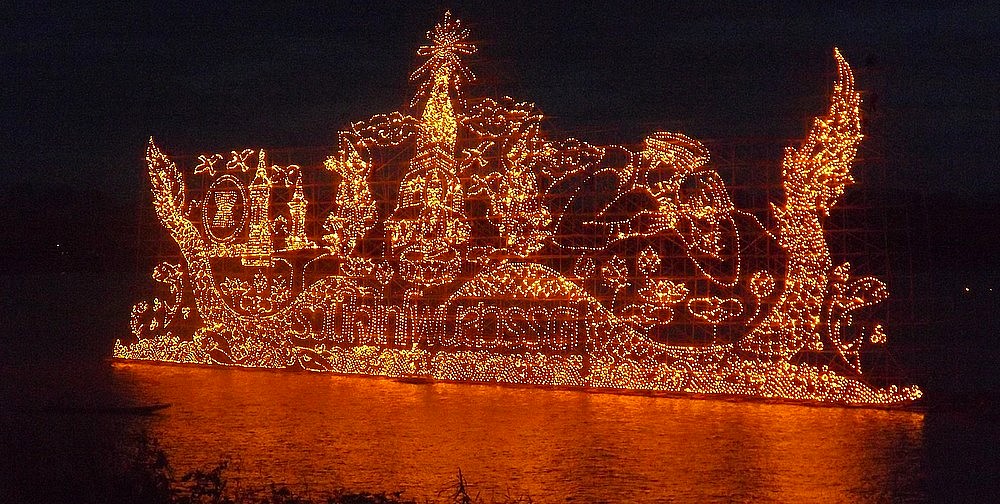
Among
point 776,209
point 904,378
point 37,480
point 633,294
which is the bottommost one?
point 37,480

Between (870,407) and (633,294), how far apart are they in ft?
8.94

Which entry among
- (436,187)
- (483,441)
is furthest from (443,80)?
(483,441)

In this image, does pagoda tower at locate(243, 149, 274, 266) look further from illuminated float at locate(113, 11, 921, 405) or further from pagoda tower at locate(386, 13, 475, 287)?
pagoda tower at locate(386, 13, 475, 287)

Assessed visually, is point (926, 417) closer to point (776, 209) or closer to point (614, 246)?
point (776, 209)

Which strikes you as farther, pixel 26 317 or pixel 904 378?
pixel 26 317

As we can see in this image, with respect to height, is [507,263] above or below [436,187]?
below

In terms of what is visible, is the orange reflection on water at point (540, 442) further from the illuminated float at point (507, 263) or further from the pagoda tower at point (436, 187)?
the pagoda tower at point (436, 187)

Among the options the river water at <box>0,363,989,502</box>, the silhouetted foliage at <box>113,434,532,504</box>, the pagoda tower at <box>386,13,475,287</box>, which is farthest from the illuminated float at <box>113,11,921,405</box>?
the silhouetted foliage at <box>113,434,532,504</box>

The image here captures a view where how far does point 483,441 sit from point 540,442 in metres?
0.49

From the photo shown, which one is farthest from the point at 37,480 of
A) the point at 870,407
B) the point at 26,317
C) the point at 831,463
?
the point at 26,317

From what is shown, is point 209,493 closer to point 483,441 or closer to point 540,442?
point 483,441

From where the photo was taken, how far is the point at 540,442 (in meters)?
10.4

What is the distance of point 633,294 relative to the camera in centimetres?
1338

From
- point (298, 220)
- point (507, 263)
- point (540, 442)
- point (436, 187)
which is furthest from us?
point (298, 220)
